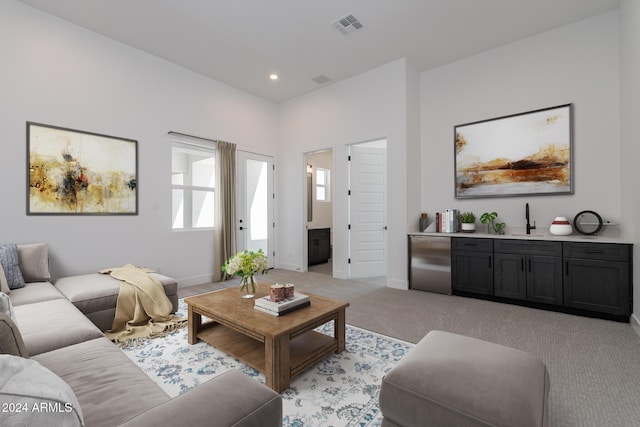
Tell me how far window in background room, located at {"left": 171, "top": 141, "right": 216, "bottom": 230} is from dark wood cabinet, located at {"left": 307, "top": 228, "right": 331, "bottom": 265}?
7.47 feet

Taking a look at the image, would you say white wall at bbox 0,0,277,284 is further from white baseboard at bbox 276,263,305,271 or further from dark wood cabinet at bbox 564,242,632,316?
dark wood cabinet at bbox 564,242,632,316

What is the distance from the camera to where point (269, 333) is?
1818mm

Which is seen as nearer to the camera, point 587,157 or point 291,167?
point 587,157

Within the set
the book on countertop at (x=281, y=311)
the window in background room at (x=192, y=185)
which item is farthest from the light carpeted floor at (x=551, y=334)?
the window in background room at (x=192, y=185)

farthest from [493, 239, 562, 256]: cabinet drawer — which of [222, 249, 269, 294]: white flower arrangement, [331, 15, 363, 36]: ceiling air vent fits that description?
[331, 15, 363, 36]: ceiling air vent

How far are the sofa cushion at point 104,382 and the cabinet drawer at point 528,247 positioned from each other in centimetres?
386

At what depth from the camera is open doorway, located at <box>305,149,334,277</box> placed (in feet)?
21.2

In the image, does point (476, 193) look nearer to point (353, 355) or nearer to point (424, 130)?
point (424, 130)

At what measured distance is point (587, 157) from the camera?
363cm

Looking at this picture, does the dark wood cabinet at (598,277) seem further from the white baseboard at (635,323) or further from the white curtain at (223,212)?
the white curtain at (223,212)

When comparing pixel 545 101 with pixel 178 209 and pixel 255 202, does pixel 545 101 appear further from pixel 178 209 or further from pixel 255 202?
pixel 178 209

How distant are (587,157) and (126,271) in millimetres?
5777

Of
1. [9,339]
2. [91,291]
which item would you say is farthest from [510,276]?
[91,291]

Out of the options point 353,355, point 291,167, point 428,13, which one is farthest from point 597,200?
point 291,167
